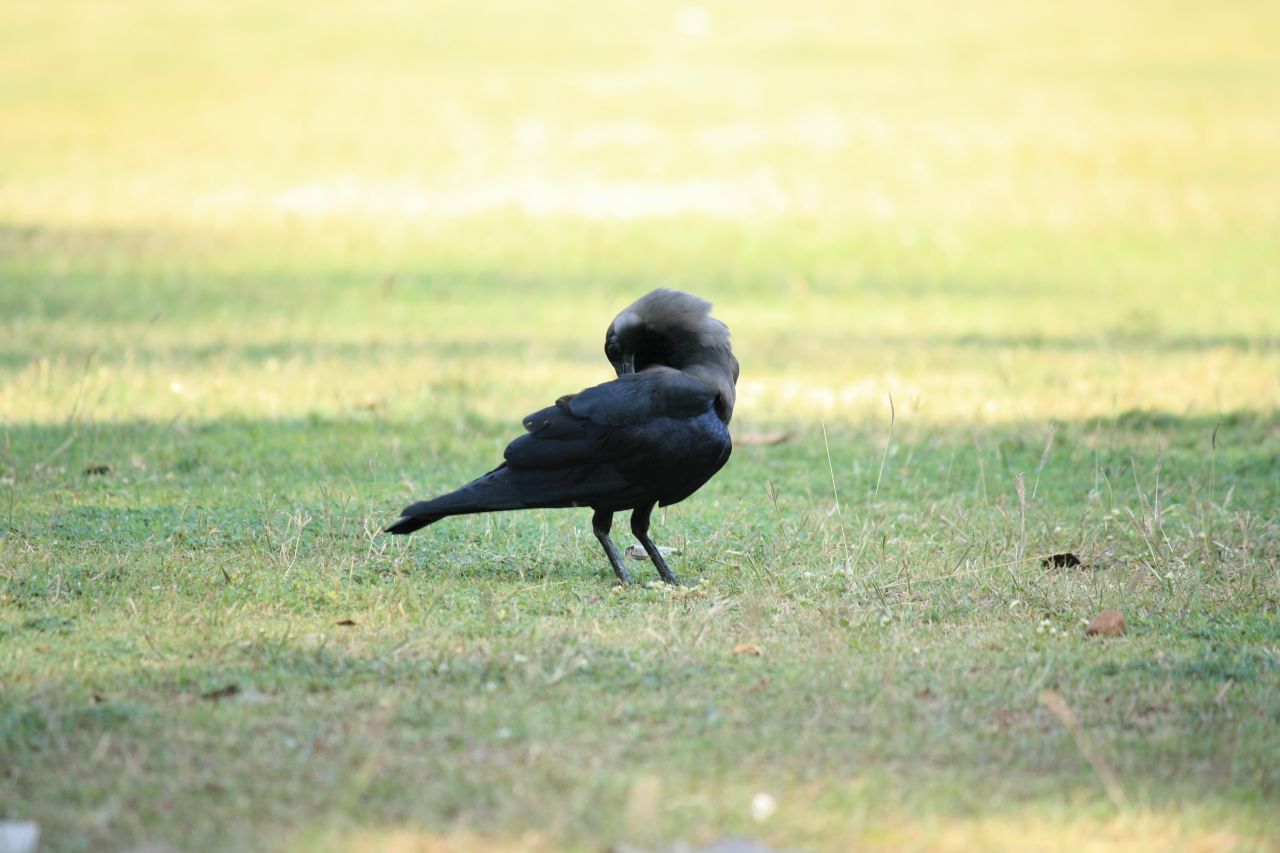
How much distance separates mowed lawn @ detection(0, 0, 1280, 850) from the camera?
3.84 metres

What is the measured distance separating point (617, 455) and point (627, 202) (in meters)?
12.7

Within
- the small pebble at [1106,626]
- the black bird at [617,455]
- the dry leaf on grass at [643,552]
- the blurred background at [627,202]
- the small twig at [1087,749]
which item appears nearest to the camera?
the small twig at [1087,749]

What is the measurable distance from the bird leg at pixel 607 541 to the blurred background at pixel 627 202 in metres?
3.57

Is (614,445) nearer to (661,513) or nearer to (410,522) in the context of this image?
(410,522)

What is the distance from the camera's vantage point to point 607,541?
18.7 feet

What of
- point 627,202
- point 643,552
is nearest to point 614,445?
point 643,552

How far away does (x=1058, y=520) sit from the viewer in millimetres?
6719

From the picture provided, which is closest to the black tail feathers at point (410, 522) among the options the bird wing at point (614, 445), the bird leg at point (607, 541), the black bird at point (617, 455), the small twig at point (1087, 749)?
the black bird at point (617, 455)

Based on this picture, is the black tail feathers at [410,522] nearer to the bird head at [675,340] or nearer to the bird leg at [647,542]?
the bird leg at [647,542]

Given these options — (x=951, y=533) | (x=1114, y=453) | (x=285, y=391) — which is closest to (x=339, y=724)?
(x=951, y=533)

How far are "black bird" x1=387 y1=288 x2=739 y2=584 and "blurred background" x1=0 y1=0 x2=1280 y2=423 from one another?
3512 mm

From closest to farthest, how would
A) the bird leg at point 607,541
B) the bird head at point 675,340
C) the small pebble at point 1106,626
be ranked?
1. the small pebble at point 1106,626
2. the bird leg at point 607,541
3. the bird head at point 675,340

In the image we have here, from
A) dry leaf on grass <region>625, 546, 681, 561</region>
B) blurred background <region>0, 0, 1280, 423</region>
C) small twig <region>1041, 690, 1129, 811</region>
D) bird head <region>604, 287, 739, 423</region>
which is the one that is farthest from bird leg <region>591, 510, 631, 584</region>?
blurred background <region>0, 0, 1280, 423</region>

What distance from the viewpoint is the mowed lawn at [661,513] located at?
3840 mm
